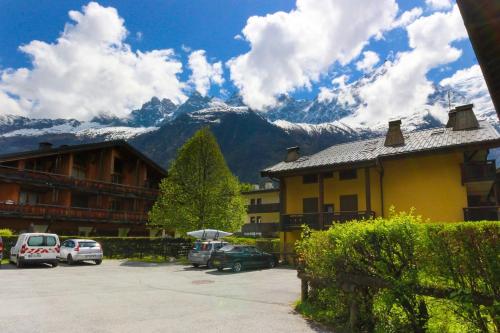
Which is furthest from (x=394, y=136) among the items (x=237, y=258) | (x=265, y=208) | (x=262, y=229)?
(x=265, y=208)

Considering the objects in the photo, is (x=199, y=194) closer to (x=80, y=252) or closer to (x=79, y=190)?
(x=80, y=252)

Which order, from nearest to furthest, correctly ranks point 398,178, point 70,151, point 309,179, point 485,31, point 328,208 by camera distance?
point 485,31 → point 398,178 → point 328,208 → point 309,179 → point 70,151

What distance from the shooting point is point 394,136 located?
1050 inches

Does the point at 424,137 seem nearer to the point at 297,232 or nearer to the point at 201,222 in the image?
the point at 297,232

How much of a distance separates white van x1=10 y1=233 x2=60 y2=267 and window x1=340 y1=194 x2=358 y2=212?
59.5 feet

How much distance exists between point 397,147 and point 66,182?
93.9ft

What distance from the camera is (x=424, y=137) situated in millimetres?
25406

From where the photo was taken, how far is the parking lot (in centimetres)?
739

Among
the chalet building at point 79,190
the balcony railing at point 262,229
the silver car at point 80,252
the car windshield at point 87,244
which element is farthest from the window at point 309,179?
the chalet building at point 79,190

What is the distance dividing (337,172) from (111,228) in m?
23.7

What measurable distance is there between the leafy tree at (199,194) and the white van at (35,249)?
33.1 feet

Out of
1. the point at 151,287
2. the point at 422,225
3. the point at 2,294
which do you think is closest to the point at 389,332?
the point at 422,225

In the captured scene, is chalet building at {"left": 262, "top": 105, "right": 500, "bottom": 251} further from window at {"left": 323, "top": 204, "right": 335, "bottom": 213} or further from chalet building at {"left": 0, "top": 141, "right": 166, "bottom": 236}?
chalet building at {"left": 0, "top": 141, "right": 166, "bottom": 236}

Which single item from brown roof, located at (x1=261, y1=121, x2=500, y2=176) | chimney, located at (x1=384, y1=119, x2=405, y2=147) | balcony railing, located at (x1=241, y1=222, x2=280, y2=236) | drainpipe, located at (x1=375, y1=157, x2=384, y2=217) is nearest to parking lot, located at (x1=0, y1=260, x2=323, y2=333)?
drainpipe, located at (x1=375, y1=157, x2=384, y2=217)
